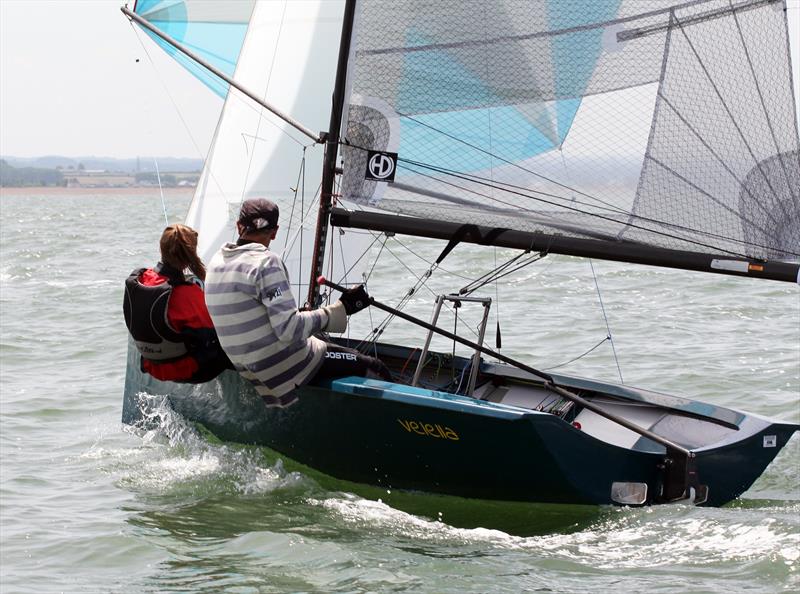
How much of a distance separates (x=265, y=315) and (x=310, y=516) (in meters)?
0.83

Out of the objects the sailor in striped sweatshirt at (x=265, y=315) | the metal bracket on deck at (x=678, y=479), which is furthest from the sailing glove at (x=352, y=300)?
the metal bracket on deck at (x=678, y=479)

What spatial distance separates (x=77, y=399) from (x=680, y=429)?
393 cm

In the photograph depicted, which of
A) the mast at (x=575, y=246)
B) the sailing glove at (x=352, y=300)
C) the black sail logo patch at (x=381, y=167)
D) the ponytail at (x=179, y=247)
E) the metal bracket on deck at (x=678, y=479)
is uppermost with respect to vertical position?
the black sail logo patch at (x=381, y=167)

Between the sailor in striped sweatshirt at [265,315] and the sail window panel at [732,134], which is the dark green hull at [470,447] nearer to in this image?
the sailor in striped sweatshirt at [265,315]

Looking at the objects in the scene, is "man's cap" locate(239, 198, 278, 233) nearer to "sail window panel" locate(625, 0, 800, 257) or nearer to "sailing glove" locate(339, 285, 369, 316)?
"sailing glove" locate(339, 285, 369, 316)

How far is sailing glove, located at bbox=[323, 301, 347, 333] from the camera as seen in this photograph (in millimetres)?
4805

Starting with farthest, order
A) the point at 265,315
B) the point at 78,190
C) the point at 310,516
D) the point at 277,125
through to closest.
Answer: the point at 78,190 → the point at 277,125 → the point at 310,516 → the point at 265,315

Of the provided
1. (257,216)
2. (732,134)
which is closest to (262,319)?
(257,216)

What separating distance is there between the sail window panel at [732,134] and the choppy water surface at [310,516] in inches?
45.2

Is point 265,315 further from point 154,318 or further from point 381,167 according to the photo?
point 381,167

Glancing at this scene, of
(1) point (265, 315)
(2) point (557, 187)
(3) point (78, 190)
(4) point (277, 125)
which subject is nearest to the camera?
(1) point (265, 315)

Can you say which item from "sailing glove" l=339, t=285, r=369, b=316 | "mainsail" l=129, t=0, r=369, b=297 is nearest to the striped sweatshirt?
"sailing glove" l=339, t=285, r=369, b=316

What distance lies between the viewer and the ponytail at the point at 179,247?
16.4 ft

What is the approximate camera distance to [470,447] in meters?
4.63
